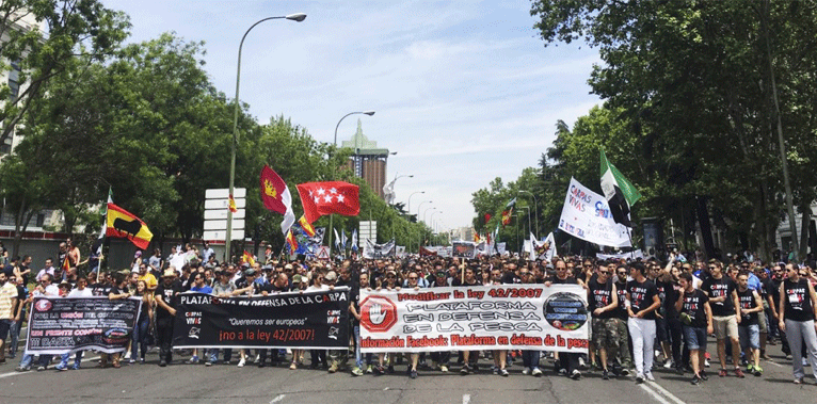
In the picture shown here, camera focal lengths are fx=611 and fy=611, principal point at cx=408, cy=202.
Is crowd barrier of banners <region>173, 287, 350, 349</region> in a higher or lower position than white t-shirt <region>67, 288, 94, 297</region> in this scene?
lower

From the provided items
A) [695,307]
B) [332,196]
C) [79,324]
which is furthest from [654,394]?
[332,196]

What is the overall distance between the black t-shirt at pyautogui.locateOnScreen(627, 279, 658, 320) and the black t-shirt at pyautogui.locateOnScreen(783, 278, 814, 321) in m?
2.07

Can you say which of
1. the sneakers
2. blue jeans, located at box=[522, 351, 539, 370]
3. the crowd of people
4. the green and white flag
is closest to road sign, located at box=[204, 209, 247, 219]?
the crowd of people

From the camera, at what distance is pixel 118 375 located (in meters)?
10.2

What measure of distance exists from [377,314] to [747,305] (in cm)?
629

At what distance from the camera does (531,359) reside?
32.9ft

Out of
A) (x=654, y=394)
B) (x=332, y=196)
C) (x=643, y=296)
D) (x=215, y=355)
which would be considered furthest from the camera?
(x=332, y=196)

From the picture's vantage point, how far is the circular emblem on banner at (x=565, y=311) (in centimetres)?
984

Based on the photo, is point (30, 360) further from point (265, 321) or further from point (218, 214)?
point (218, 214)

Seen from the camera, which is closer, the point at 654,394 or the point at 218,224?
the point at 654,394

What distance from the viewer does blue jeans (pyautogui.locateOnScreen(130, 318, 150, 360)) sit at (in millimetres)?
11383

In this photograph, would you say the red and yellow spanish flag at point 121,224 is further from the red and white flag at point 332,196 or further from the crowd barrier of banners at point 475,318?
the crowd barrier of banners at point 475,318

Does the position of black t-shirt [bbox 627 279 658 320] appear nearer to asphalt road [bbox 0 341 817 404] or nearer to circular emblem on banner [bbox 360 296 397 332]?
asphalt road [bbox 0 341 817 404]

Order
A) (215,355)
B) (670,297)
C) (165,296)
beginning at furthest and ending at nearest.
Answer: (165,296), (215,355), (670,297)
